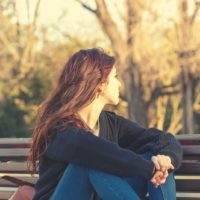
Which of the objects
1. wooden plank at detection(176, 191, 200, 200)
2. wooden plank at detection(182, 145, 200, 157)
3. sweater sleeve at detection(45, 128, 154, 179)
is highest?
sweater sleeve at detection(45, 128, 154, 179)

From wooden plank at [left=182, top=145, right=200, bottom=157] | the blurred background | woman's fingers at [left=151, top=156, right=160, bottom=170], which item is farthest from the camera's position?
the blurred background

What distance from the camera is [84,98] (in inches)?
126

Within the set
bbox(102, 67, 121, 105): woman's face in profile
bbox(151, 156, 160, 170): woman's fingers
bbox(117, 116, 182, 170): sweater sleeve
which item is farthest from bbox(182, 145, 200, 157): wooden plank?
bbox(102, 67, 121, 105): woman's face in profile

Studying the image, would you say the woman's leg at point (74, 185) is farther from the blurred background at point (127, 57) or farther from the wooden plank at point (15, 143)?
the blurred background at point (127, 57)

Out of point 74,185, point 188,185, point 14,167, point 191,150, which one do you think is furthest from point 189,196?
point 14,167

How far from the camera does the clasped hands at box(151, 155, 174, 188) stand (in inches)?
119

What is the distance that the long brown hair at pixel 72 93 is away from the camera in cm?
317

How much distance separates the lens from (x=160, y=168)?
304 cm

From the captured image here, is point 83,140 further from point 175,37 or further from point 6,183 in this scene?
point 175,37

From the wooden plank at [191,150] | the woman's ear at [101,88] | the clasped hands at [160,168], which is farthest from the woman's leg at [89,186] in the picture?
the wooden plank at [191,150]

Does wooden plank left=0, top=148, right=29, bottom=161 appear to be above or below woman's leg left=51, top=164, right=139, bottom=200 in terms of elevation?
below

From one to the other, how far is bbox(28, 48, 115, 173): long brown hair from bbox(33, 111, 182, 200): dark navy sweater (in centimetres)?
6

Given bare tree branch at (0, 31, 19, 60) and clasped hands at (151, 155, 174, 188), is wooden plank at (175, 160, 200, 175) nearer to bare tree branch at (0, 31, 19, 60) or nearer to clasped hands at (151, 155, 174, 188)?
clasped hands at (151, 155, 174, 188)

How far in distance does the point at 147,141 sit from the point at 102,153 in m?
0.43
